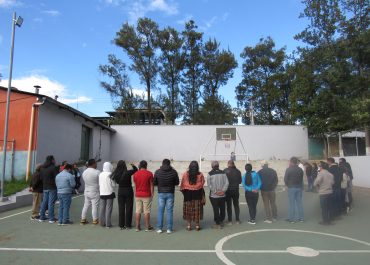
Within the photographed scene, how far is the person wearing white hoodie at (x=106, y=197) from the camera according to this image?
8523 millimetres

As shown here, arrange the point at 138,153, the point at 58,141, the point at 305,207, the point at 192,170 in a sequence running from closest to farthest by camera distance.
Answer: the point at 192,170
the point at 305,207
the point at 58,141
the point at 138,153

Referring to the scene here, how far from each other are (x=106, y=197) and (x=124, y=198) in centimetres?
47

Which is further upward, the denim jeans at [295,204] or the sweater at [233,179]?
the sweater at [233,179]

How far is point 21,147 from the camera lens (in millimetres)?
15508

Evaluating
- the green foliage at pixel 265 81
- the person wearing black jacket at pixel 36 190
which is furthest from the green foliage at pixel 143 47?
the person wearing black jacket at pixel 36 190

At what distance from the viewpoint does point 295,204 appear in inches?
374

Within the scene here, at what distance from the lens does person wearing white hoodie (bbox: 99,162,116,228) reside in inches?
336

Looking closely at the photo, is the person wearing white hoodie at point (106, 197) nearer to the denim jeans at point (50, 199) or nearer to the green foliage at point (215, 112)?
the denim jeans at point (50, 199)

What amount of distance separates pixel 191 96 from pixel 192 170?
34733mm

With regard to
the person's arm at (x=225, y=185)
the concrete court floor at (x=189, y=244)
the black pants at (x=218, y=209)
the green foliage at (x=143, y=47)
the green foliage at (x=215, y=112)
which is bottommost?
the concrete court floor at (x=189, y=244)

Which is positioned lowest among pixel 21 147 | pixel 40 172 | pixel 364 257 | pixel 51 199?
pixel 364 257

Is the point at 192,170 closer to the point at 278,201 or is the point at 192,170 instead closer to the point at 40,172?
the point at 40,172

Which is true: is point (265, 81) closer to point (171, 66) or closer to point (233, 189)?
point (171, 66)

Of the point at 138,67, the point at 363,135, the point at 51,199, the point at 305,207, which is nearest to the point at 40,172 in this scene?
the point at 51,199
